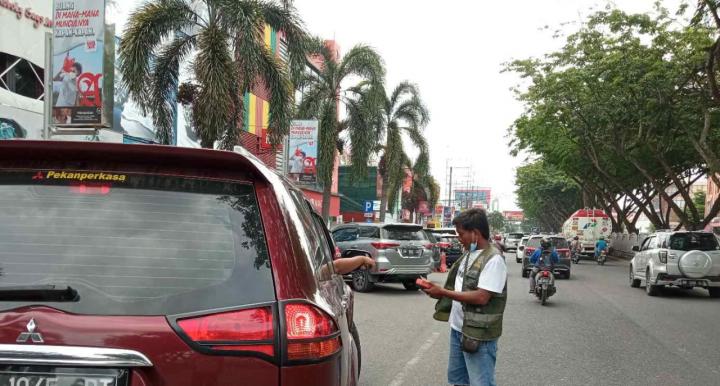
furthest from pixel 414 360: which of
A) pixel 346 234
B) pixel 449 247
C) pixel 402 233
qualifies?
pixel 449 247

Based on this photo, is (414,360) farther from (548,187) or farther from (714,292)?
(548,187)

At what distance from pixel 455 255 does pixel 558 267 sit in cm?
568

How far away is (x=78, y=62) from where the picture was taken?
36.1 feet

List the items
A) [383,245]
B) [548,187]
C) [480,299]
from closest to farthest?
[480,299], [383,245], [548,187]

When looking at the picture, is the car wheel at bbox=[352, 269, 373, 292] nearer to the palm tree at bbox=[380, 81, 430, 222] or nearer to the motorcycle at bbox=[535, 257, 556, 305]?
the motorcycle at bbox=[535, 257, 556, 305]

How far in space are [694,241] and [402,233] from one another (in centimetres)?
729

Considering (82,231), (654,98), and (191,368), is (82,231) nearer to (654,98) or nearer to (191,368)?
(191,368)

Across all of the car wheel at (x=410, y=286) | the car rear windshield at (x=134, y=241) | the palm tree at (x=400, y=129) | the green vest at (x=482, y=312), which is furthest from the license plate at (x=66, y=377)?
the palm tree at (x=400, y=129)

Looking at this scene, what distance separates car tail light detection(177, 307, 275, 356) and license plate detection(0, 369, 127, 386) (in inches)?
10.1

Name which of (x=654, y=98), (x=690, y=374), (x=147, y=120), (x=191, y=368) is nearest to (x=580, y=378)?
(x=690, y=374)

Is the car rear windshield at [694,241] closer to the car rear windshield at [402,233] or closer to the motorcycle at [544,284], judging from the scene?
the motorcycle at [544,284]

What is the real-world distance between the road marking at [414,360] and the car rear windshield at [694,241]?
9.17 metres

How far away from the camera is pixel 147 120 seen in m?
19.9

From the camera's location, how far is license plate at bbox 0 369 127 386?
196 cm
